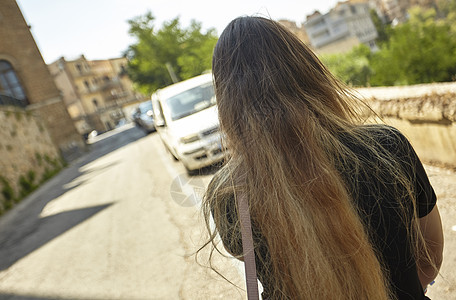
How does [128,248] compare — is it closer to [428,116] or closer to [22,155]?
[428,116]

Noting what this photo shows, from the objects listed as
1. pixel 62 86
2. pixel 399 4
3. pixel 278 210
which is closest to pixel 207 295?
pixel 278 210

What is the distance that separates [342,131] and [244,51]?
399mm

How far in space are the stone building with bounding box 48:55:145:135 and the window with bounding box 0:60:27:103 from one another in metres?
36.6

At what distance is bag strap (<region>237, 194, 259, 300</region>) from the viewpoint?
0.94m

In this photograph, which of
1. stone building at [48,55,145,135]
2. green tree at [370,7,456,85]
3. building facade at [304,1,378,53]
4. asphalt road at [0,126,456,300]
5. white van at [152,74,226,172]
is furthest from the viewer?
building facade at [304,1,378,53]

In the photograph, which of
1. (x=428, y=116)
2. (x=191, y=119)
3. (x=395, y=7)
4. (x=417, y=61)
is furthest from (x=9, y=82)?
(x=395, y=7)

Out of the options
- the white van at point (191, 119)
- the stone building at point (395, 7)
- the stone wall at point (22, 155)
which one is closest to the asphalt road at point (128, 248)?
the white van at point (191, 119)

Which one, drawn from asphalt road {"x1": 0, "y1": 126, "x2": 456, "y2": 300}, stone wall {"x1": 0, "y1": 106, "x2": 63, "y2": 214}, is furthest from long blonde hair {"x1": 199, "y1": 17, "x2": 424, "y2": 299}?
stone wall {"x1": 0, "y1": 106, "x2": 63, "y2": 214}

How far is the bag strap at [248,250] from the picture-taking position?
0.94m

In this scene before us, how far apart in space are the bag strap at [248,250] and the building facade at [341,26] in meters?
75.7

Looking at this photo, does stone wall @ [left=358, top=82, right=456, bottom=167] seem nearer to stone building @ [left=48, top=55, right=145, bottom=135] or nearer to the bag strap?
the bag strap

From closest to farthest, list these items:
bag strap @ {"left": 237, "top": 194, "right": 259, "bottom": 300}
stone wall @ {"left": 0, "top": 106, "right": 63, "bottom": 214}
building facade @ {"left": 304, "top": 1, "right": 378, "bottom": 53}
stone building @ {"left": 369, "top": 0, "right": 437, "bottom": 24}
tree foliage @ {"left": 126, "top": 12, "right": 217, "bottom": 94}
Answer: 1. bag strap @ {"left": 237, "top": 194, "right": 259, "bottom": 300}
2. stone wall @ {"left": 0, "top": 106, "right": 63, "bottom": 214}
3. tree foliage @ {"left": 126, "top": 12, "right": 217, "bottom": 94}
4. building facade @ {"left": 304, "top": 1, "right": 378, "bottom": 53}
5. stone building @ {"left": 369, "top": 0, "right": 437, "bottom": 24}

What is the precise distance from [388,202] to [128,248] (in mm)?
3843

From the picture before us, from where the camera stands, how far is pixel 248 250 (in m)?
0.96
